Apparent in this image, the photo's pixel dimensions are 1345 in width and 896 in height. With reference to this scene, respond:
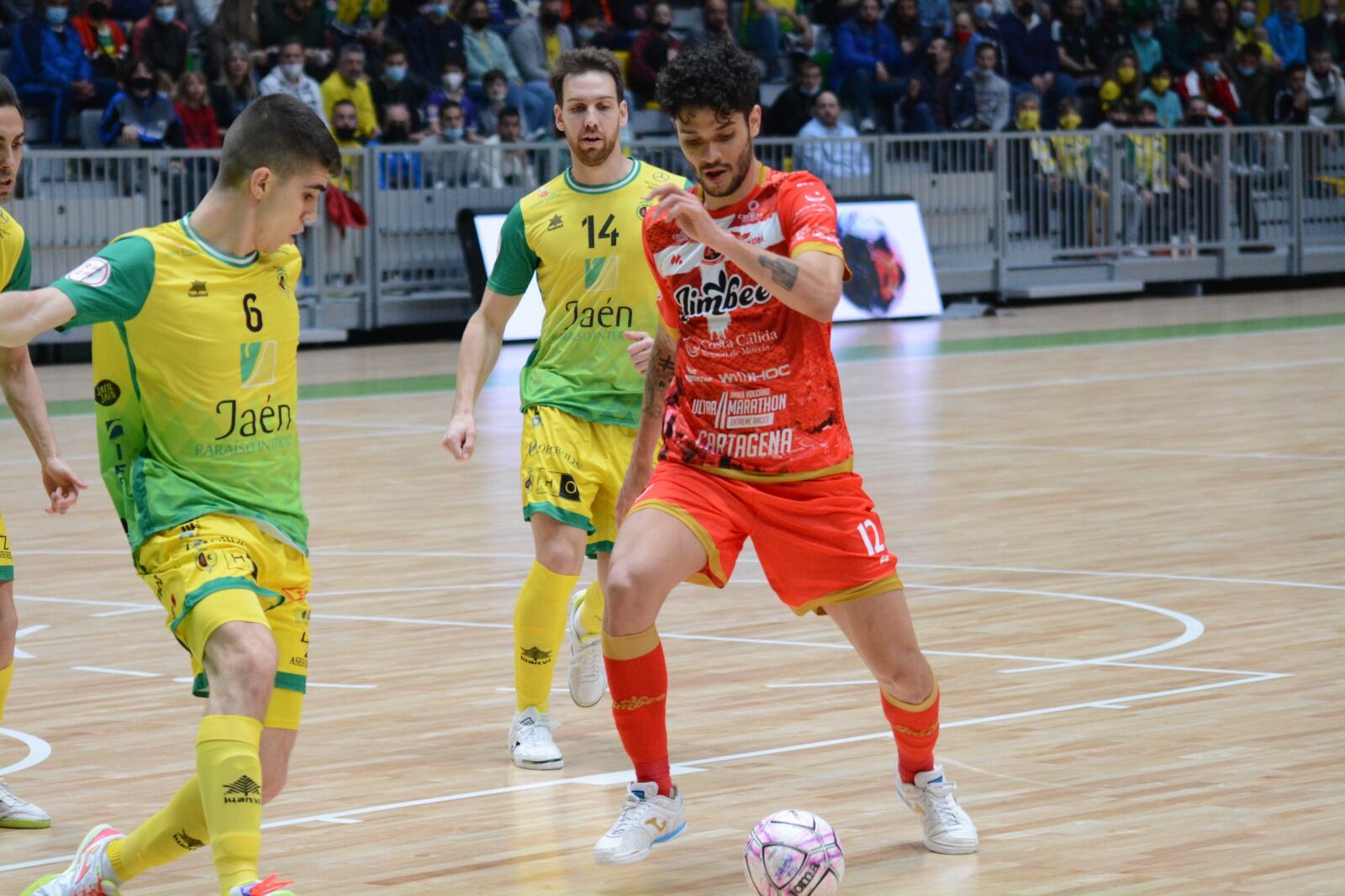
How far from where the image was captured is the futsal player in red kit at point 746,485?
5422 millimetres

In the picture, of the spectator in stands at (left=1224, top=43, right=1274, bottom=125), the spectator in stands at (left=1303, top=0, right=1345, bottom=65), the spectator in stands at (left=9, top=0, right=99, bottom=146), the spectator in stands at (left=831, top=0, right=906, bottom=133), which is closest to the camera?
the spectator in stands at (left=9, top=0, right=99, bottom=146)

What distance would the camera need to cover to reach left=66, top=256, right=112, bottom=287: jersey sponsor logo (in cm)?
471

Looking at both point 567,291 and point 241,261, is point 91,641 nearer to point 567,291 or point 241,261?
point 567,291

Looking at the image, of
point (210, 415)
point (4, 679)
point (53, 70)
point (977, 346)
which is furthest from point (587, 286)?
point (53, 70)

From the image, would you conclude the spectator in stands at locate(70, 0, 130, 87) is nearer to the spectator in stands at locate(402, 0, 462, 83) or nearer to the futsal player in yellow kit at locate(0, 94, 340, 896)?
the spectator in stands at locate(402, 0, 462, 83)

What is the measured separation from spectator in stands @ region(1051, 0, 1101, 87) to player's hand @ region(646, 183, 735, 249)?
22997 mm

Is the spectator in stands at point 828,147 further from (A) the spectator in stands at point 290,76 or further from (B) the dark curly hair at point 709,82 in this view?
(B) the dark curly hair at point 709,82

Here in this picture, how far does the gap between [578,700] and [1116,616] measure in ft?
8.28

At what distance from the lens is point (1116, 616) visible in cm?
859

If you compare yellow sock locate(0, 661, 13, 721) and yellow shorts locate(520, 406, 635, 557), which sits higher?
yellow shorts locate(520, 406, 635, 557)

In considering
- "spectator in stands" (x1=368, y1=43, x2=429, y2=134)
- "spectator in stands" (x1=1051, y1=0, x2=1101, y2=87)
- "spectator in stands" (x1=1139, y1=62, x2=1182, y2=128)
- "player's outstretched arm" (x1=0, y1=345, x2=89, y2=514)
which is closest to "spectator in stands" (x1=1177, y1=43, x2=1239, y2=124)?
"spectator in stands" (x1=1139, y1=62, x2=1182, y2=128)

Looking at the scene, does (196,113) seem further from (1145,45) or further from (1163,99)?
(1145,45)

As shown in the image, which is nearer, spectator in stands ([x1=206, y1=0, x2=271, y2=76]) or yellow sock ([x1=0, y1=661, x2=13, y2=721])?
yellow sock ([x1=0, y1=661, x2=13, y2=721])

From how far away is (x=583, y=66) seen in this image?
23.2ft
